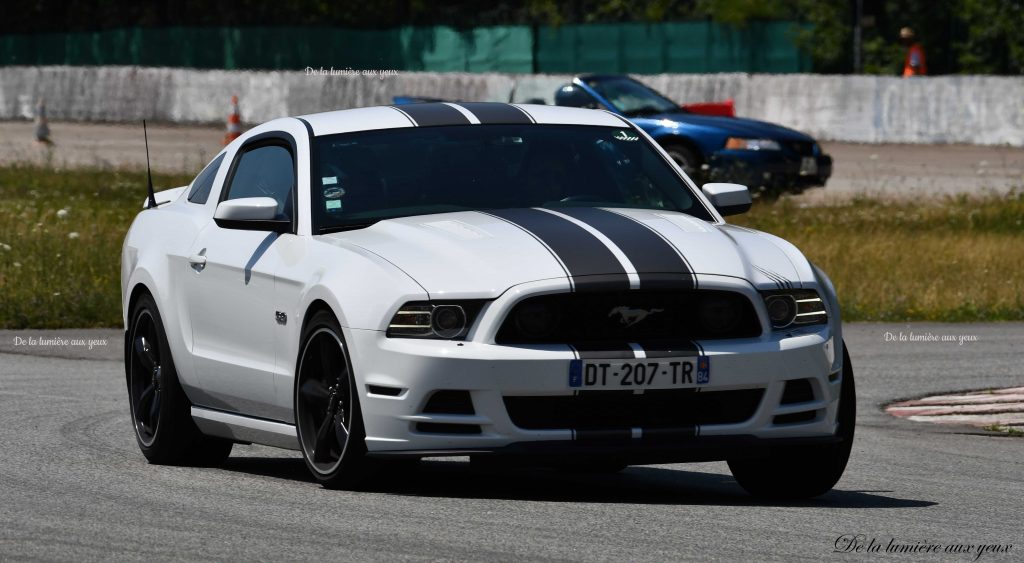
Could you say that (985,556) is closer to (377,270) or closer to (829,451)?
(829,451)

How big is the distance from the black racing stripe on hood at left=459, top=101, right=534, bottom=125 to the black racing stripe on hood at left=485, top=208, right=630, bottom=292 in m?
0.91

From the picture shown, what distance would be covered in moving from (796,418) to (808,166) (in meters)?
15.8

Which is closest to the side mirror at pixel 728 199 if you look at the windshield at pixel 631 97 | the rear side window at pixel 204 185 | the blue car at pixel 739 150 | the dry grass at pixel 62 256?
the rear side window at pixel 204 185

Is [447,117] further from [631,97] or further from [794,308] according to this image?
[631,97]

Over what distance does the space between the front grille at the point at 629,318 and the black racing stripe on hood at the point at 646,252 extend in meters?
0.06

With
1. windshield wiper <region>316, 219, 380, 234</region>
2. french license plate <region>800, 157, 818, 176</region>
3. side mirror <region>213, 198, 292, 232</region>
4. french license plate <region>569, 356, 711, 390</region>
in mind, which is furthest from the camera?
french license plate <region>800, 157, 818, 176</region>

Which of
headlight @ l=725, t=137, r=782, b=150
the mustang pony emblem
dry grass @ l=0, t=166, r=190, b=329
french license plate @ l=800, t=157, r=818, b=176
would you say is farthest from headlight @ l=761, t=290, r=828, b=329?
french license plate @ l=800, t=157, r=818, b=176

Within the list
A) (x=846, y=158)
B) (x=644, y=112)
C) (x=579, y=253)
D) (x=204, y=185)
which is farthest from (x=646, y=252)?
(x=846, y=158)

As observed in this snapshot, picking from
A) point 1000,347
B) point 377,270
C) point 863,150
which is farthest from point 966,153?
point 377,270

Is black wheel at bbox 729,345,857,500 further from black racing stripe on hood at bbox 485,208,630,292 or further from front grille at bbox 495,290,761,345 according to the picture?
black racing stripe on hood at bbox 485,208,630,292

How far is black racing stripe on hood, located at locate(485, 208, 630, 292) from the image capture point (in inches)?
256

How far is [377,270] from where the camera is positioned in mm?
6723

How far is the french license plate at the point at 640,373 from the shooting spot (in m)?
6.45

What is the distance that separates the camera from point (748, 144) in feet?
72.2
